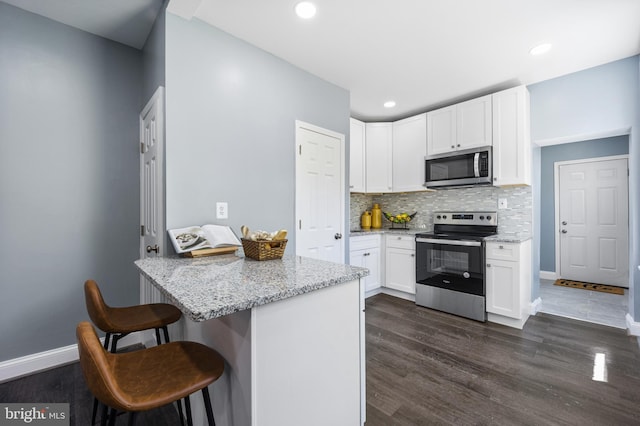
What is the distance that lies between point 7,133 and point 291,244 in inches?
86.3

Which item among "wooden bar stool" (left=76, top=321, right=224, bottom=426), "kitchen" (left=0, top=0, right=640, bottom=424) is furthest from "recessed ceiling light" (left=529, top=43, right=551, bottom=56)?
"wooden bar stool" (left=76, top=321, right=224, bottom=426)

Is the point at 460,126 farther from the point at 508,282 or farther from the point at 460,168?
the point at 508,282

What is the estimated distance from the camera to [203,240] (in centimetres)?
178

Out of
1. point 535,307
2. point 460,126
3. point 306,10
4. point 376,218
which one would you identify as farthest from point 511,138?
point 306,10

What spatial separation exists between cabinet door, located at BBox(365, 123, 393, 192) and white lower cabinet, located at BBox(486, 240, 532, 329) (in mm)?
1603

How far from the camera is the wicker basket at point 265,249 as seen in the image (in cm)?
157

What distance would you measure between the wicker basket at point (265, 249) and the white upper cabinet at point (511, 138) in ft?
8.75

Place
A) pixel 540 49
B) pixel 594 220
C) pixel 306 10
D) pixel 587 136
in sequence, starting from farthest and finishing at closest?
1. pixel 594 220
2. pixel 587 136
3. pixel 540 49
4. pixel 306 10

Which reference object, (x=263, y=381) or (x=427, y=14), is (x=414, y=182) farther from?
(x=263, y=381)

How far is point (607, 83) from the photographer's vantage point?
2686 mm

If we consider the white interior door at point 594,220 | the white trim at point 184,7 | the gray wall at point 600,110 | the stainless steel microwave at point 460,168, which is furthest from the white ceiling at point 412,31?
the white interior door at point 594,220

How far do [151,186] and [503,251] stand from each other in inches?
128

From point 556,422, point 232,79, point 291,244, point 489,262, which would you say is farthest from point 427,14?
point 556,422

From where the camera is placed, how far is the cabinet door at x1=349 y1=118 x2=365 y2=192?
3920 mm
